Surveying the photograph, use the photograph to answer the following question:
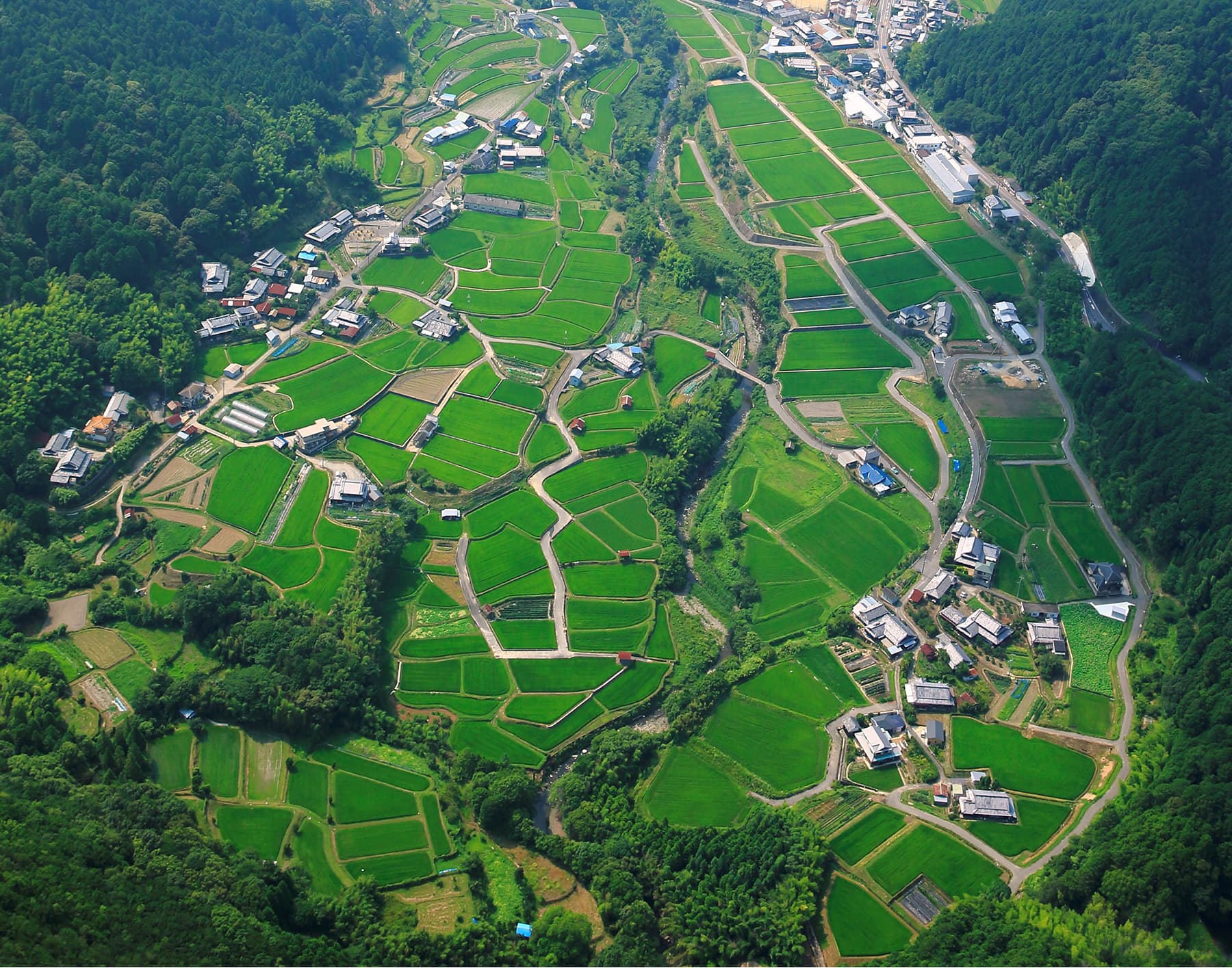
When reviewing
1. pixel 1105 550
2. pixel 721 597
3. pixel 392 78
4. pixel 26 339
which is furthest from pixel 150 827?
pixel 392 78

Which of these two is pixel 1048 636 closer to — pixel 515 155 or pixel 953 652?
pixel 953 652

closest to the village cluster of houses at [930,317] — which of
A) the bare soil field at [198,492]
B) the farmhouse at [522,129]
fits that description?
the farmhouse at [522,129]

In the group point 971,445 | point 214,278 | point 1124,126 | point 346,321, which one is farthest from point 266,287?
point 1124,126

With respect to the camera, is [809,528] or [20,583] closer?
[20,583]

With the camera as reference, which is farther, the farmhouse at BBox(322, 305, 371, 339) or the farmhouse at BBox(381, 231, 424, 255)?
the farmhouse at BBox(381, 231, 424, 255)

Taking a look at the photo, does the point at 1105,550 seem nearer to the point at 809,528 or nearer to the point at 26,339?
the point at 809,528

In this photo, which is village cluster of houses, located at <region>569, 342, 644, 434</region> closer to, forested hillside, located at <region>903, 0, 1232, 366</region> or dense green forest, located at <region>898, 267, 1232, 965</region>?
dense green forest, located at <region>898, 267, 1232, 965</region>

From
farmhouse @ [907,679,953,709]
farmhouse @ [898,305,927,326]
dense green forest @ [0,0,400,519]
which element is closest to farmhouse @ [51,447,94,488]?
dense green forest @ [0,0,400,519]
